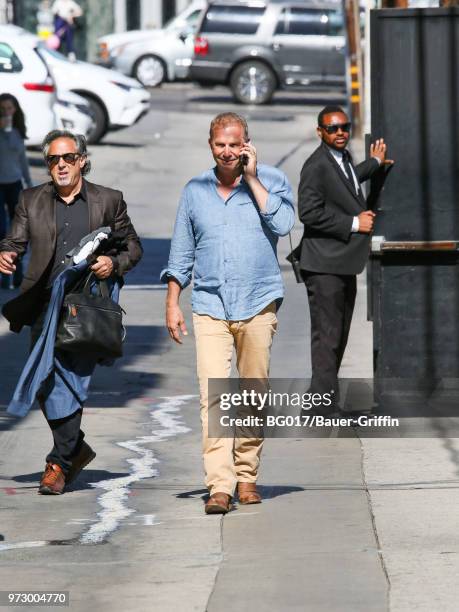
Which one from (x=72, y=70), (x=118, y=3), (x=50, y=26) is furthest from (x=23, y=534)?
(x=118, y=3)

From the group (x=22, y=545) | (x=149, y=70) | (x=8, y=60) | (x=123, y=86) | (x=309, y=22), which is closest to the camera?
(x=22, y=545)

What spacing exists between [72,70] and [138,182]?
A: 13.6 feet

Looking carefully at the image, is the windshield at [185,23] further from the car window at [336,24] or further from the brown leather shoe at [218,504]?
the brown leather shoe at [218,504]

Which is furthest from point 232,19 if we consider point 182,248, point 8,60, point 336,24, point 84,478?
point 182,248

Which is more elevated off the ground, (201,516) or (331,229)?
(331,229)

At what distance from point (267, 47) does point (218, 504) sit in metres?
27.8

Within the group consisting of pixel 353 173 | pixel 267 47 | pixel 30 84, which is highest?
pixel 267 47

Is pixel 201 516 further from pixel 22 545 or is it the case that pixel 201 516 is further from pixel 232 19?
pixel 232 19

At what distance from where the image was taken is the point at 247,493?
7.87 meters

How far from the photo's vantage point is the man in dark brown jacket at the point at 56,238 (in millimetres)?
8070

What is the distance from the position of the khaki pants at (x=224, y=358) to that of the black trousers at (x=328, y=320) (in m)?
1.84

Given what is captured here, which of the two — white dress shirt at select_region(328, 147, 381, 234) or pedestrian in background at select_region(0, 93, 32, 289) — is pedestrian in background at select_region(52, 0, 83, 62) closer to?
pedestrian in background at select_region(0, 93, 32, 289)

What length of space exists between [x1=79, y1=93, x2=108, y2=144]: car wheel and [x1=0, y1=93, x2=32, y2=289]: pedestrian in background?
10.5 meters

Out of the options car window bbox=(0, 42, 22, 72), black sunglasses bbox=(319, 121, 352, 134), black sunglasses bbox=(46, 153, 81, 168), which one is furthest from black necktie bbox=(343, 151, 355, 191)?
car window bbox=(0, 42, 22, 72)
